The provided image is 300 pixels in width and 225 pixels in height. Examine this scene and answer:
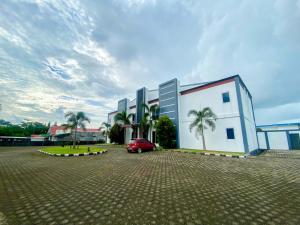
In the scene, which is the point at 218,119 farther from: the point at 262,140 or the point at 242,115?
the point at 262,140

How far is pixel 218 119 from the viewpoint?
558 inches

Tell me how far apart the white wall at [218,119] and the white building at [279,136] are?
34.3ft

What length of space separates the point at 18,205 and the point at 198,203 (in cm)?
421

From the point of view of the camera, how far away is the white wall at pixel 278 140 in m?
17.5

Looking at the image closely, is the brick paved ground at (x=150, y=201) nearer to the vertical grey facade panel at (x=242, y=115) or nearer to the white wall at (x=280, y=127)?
the vertical grey facade panel at (x=242, y=115)

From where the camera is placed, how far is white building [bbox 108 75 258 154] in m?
12.9

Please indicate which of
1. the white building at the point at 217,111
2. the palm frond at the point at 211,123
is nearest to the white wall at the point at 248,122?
the white building at the point at 217,111

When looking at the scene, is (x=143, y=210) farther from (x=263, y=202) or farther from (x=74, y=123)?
(x=74, y=123)

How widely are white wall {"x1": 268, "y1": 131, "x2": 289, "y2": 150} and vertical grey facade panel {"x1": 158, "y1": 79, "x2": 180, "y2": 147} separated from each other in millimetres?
13882

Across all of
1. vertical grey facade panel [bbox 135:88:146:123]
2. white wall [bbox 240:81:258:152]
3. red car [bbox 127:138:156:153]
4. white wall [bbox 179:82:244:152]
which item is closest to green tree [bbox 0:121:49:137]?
vertical grey facade panel [bbox 135:88:146:123]

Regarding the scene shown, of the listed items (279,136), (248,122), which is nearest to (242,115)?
(248,122)

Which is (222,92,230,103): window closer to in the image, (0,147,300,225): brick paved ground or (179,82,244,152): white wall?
(179,82,244,152): white wall

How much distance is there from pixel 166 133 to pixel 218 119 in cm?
623

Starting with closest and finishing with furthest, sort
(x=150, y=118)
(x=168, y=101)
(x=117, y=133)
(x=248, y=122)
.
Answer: (x=248, y=122) < (x=168, y=101) < (x=150, y=118) < (x=117, y=133)
